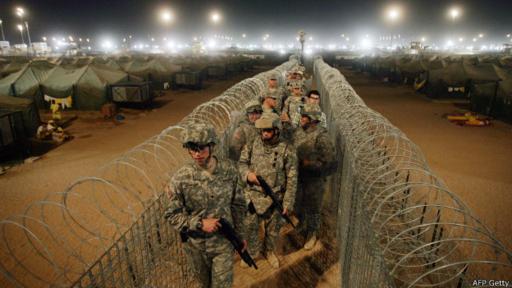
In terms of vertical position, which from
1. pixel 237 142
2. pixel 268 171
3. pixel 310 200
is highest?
pixel 237 142

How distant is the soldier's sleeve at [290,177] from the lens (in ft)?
15.8

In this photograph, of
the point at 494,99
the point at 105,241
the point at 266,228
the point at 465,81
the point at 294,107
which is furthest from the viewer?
the point at 465,81

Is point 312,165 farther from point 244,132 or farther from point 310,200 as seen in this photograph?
point 244,132

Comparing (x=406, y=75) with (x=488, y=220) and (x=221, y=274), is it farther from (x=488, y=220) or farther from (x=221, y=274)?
(x=221, y=274)

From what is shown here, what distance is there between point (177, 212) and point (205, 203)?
31 cm

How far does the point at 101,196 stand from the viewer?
823 centimetres

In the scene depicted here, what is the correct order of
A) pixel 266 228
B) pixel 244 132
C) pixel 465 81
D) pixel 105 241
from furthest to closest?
pixel 465 81
pixel 105 241
pixel 244 132
pixel 266 228

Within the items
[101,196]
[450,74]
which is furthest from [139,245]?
[450,74]

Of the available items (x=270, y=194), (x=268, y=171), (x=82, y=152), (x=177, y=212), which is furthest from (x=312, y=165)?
(x=82, y=152)

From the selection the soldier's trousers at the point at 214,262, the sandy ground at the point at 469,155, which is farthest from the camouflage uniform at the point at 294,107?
the soldier's trousers at the point at 214,262

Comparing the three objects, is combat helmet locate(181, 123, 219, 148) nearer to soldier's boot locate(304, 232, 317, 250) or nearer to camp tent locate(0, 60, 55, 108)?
soldier's boot locate(304, 232, 317, 250)

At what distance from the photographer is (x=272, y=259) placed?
5.47m

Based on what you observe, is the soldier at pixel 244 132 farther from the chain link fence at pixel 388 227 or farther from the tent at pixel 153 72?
the tent at pixel 153 72

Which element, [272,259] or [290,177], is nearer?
[290,177]
